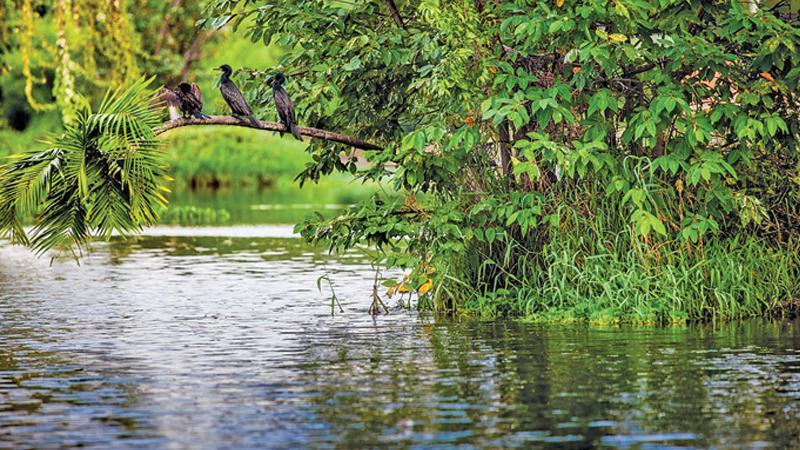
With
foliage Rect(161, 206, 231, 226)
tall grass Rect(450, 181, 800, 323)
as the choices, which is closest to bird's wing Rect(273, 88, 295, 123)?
tall grass Rect(450, 181, 800, 323)

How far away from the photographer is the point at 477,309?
1666cm

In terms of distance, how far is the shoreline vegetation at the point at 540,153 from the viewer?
1518 cm

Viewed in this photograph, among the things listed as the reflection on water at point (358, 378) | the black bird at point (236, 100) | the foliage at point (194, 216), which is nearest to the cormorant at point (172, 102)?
the black bird at point (236, 100)

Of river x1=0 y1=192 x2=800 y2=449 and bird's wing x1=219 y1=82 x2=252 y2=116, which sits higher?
bird's wing x1=219 y1=82 x2=252 y2=116

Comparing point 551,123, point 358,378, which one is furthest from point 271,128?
point 358,378

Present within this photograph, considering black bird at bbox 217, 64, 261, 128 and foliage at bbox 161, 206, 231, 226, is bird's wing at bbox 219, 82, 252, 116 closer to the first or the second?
black bird at bbox 217, 64, 261, 128

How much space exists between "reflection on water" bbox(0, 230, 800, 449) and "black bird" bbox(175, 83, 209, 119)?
1.95 meters

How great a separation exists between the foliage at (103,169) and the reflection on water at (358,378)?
Result: 1.08 meters

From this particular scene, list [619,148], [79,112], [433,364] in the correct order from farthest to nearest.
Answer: [619,148] < [79,112] < [433,364]

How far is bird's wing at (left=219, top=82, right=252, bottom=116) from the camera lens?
50.7 feet

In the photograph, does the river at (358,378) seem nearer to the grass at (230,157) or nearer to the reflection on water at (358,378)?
the reflection on water at (358,378)

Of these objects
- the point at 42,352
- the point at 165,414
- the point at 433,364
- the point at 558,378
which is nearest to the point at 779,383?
the point at 558,378

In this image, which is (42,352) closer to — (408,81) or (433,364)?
(433,364)

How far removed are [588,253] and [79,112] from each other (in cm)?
482
